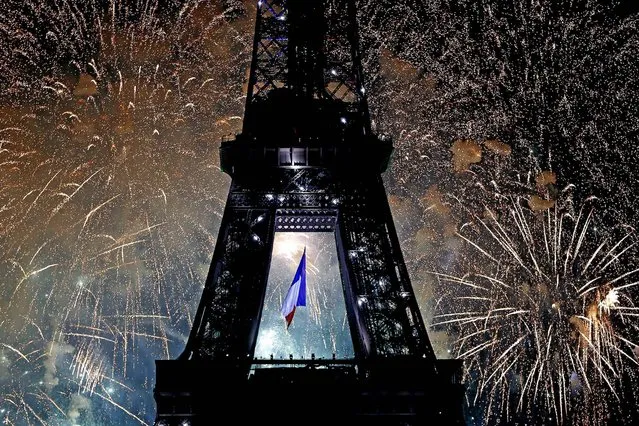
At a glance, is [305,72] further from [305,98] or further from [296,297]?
[296,297]

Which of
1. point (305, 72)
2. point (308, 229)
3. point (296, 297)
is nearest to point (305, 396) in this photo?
point (296, 297)

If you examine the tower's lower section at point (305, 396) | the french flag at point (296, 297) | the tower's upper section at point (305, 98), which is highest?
the tower's upper section at point (305, 98)

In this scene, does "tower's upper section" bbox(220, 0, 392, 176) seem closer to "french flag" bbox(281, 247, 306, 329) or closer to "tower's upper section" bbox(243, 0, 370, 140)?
"tower's upper section" bbox(243, 0, 370, 140)

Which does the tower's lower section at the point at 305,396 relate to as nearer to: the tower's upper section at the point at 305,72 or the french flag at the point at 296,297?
the french flag at the point at 296,297

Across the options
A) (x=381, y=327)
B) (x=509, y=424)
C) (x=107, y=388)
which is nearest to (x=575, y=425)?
(x=509, y=424)

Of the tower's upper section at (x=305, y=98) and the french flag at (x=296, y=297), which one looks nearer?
the french flag at (x=296, y=297)

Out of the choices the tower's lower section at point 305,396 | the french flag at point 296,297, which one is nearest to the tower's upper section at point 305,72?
the french flag at point 296,297

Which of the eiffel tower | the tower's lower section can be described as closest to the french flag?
the eiffel tower
